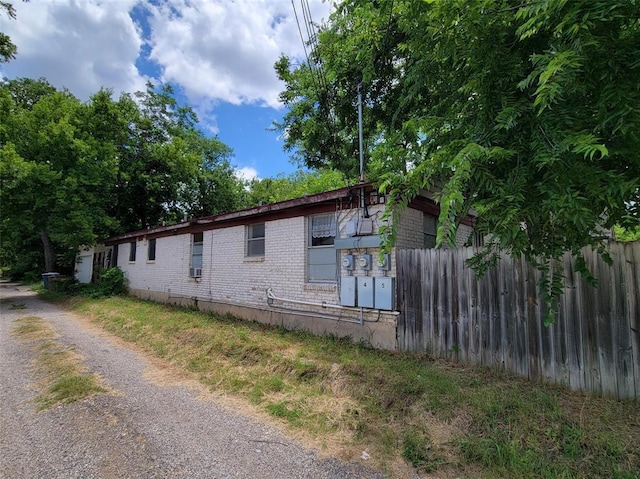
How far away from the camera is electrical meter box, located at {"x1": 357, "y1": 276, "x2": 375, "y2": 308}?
6.12 meters

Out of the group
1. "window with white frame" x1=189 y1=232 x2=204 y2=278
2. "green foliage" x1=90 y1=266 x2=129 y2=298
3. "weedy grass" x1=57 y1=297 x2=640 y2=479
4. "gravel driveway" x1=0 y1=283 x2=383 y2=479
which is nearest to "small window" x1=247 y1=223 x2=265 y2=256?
"window with white frame" x1=189 y1=232 x2=204 y2=278

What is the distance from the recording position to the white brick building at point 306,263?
6.24 meters

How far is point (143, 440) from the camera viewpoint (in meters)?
3.13

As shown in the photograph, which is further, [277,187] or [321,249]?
[277,187]

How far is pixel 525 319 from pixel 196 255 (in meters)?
9.87

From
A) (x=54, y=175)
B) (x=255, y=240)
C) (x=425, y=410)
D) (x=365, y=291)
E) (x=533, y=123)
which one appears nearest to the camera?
(x=533, y=123)

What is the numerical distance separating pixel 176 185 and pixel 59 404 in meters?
18.8

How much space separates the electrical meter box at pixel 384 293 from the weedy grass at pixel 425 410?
831 mm

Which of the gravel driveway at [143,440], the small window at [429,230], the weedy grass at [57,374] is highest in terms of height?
the small window at [429,230]

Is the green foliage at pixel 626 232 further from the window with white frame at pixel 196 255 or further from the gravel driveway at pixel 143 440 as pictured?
the window with white frame at pixel 196 255

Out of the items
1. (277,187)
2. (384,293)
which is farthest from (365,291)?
(277,187)

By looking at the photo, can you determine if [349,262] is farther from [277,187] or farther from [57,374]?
[277,187]

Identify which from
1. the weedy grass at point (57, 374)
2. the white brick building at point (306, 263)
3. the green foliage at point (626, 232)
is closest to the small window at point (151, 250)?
the white brick building at point (306, 263)

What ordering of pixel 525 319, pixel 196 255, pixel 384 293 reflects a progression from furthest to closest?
pixel 196 255 < pixel 384 293 < pixel 525 319
